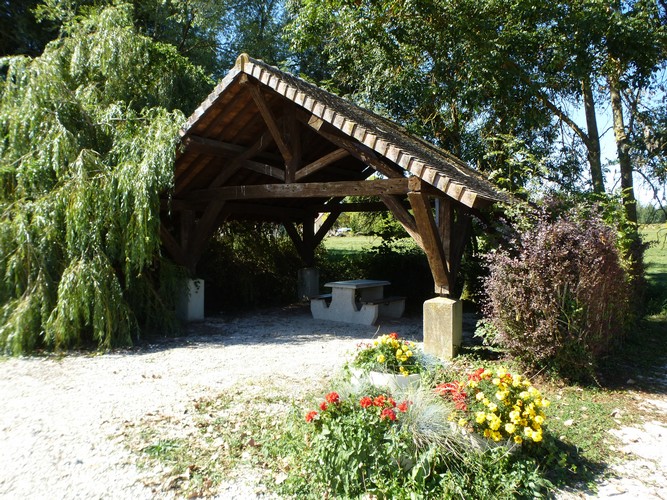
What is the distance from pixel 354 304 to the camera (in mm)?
8703

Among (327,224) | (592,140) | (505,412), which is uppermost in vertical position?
(592,140)

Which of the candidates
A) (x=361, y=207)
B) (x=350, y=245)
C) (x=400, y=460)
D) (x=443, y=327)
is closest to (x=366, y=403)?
(x=400, y=460)

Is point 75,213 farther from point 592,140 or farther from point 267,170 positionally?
point 592,140

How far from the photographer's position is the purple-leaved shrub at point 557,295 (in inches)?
189

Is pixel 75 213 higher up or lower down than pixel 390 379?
higher up

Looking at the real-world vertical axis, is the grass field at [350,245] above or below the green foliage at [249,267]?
above

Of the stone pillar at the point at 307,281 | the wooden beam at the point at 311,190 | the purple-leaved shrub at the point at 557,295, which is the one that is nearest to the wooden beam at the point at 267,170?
the wooden beam at the point at 311,190

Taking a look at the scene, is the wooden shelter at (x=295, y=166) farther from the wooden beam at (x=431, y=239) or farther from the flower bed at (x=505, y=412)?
the flower bed at (x=505, y=412)

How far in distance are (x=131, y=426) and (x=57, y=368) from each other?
2072 millimetres

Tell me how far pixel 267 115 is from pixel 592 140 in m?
8.35

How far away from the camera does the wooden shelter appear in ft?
18.9

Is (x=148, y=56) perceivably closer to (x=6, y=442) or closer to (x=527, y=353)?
(x=6, y=442)

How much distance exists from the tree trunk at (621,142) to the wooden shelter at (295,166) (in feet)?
16.4

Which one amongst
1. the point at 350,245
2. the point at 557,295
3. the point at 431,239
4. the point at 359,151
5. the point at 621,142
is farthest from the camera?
the point at 350,245
